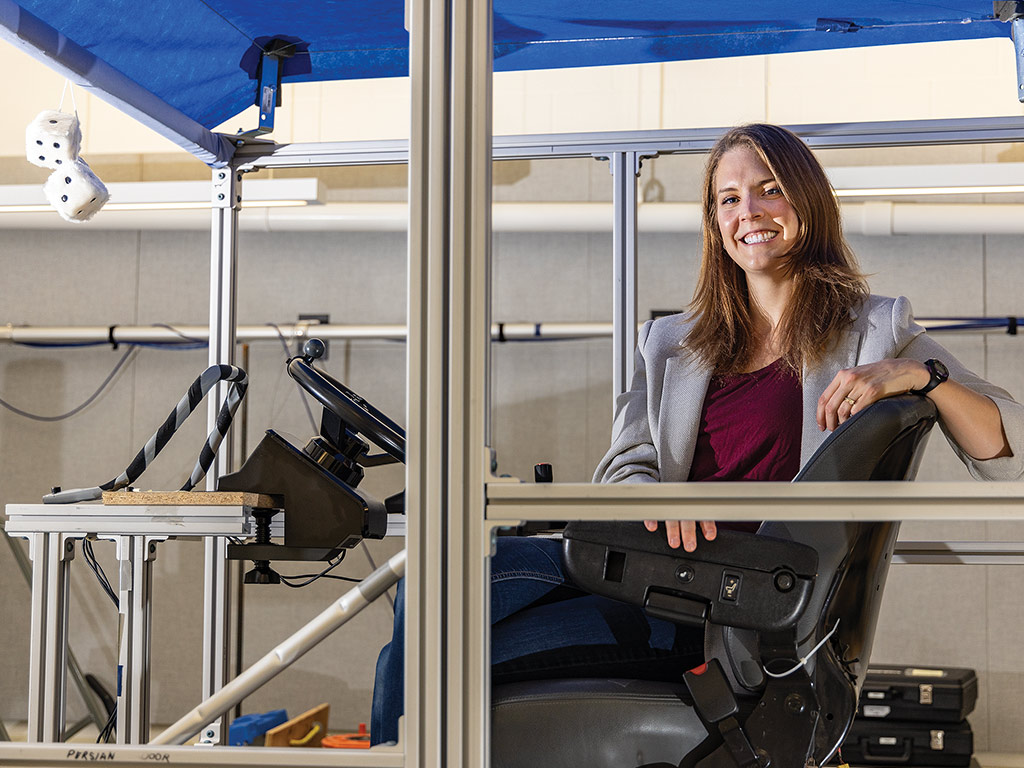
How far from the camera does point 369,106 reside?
4766 millimetres

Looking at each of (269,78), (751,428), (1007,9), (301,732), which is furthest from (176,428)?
(301,732)

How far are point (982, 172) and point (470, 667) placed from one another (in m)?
3.17

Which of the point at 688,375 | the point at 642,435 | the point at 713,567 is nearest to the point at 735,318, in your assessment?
the point at 688,375

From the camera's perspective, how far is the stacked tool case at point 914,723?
3.49 m

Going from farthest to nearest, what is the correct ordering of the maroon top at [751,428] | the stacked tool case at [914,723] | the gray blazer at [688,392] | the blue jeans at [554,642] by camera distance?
the stacked tool case at [914,723] → the maroon top at [751,428] → the gray blazer at [688,392] → the blue jeans at [554,642]

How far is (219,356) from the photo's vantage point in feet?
7.59

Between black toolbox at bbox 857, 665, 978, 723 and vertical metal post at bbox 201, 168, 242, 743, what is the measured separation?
2.31 metres

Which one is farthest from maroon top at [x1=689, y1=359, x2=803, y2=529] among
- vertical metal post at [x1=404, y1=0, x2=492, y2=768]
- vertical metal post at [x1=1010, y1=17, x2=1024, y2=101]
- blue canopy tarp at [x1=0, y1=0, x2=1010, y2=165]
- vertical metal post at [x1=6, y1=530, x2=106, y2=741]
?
vertical metal post at [x1=6, y1=530, x2=106, y2=741]

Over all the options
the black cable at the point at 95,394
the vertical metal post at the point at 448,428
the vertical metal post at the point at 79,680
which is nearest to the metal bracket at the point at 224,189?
the vertical metal post at the point at 448,428

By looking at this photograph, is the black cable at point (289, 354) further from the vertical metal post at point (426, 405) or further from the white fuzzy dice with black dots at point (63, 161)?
the vertical metal post at point (426, 405)

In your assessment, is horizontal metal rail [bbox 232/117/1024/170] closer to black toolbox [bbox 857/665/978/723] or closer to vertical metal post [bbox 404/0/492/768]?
vertical metal post [bbox 404/0/492/768]

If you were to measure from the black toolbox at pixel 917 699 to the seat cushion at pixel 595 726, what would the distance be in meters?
2.71

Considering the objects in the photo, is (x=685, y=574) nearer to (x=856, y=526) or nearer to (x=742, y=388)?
(x=856, y=526)

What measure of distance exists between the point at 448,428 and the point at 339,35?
4.60ft
